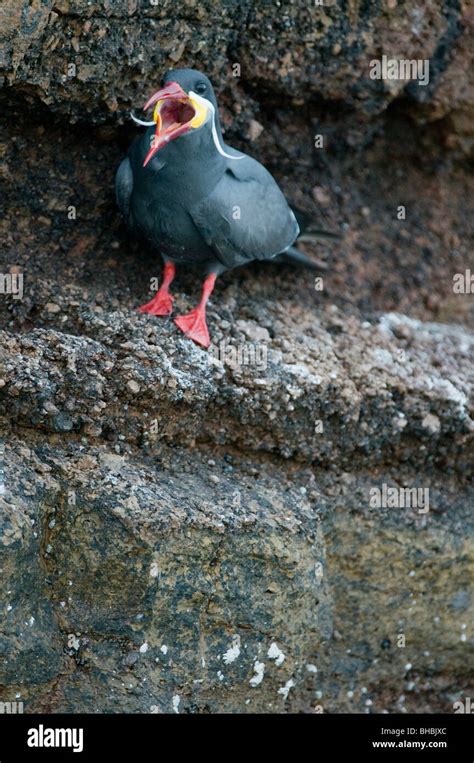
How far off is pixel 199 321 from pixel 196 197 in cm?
69

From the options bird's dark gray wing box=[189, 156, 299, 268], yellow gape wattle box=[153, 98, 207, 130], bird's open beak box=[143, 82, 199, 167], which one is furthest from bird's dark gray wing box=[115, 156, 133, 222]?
yellow gape wattle box=[153, 98, 207, 130]

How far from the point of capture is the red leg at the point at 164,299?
575cm

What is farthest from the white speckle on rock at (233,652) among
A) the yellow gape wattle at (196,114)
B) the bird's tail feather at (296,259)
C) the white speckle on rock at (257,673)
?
the yellow gape wattle at (196,114)

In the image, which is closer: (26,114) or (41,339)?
(41,339)

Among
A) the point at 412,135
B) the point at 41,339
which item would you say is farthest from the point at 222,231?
the point at 412,135

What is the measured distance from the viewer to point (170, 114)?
5.32 m

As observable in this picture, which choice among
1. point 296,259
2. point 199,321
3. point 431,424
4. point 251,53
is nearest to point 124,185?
point 199,321

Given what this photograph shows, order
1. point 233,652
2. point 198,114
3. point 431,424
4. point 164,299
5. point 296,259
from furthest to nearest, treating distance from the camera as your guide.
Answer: point 296,259 → point 431,424 → point 164,299 → point 233,652 → point 198,114

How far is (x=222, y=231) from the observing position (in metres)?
5.58

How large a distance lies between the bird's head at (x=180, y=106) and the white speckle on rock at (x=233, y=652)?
251cm

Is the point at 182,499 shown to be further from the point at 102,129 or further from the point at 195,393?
the point at 102,129

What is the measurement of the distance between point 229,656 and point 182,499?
35.1 inches

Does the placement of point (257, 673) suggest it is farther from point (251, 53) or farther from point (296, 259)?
point (251, 53)

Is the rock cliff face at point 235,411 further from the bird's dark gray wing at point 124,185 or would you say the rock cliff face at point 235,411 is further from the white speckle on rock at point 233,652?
the bird's dark gray wing at point 124,185
